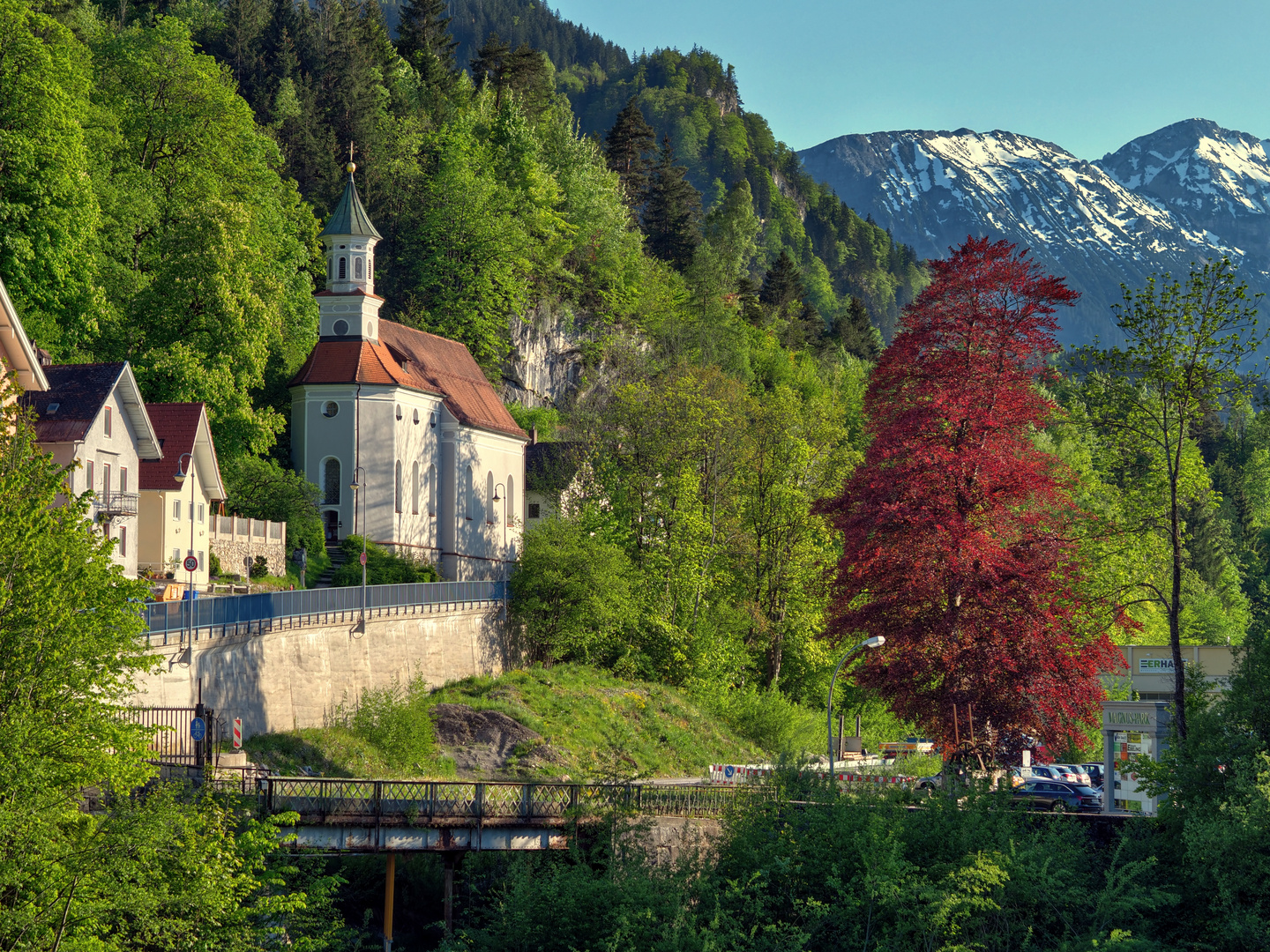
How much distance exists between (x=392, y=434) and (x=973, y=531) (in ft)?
116

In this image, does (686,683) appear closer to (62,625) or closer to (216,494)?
(216,494)

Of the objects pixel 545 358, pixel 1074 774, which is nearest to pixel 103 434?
pixel 1074 774

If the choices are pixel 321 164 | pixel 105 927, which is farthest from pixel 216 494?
pixel 321 164

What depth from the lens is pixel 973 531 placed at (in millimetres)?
31297

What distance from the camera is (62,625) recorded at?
22.7 m

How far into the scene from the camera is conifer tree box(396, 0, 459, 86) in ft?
337

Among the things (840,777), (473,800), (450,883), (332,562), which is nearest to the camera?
(473,800)

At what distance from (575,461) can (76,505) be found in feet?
124

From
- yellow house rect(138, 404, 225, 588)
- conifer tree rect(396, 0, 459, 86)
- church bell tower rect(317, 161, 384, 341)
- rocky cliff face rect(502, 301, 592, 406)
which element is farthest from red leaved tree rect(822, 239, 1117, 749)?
conifer tree rect(396, 0, 459, 86)

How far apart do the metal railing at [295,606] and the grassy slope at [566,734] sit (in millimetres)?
2868

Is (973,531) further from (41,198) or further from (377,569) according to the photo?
(41,198)

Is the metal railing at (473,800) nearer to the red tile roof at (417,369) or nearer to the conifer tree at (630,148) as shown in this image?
the red tile roof at (417,369)

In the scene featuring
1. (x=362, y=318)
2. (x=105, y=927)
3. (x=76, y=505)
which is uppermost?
(x=362, y=318)

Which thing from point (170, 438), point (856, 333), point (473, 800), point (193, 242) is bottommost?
point (473, 800)
